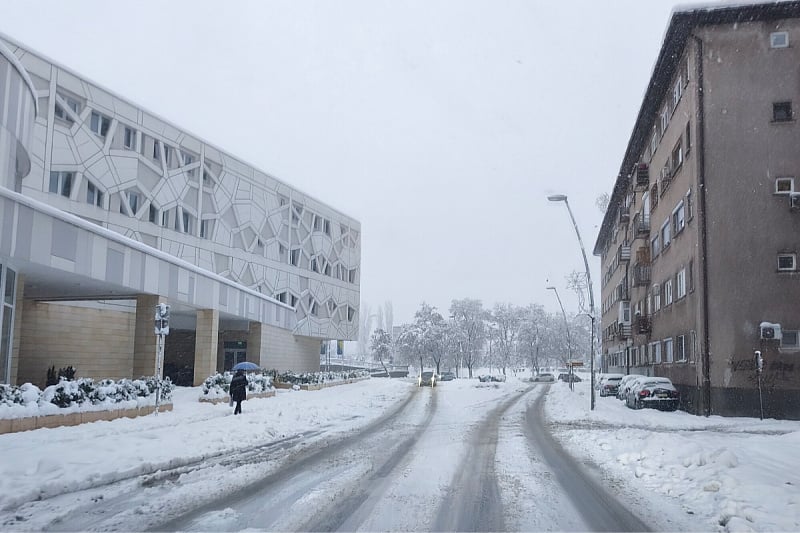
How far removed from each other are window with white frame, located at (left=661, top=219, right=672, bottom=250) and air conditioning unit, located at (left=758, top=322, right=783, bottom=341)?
8.45m

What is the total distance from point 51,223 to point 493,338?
91.0 m

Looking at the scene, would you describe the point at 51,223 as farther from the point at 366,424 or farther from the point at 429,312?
the point at 429,312

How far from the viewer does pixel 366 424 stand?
2147cm

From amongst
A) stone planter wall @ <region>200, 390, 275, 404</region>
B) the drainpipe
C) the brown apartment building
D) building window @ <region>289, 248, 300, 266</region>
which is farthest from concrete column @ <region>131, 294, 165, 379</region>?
building window @ <region>289, 248, 300, 266</region>

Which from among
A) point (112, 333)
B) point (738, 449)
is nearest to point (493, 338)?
point (112, 333)

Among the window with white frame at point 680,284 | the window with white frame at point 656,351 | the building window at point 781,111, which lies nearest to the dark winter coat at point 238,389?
the window with white frame at point 680,284

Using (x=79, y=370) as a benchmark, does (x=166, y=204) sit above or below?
above

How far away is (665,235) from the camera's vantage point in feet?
116

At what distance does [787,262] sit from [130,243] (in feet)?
78.5

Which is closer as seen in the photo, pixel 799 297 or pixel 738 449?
pixel 738 449

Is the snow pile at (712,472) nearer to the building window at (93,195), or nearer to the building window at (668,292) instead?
the building window at (668,292)

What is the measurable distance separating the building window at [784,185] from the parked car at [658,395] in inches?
354

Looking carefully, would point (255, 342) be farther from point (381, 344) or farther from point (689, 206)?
point (381, 344)

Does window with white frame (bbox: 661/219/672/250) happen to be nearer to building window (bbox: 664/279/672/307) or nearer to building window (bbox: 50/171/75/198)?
building window (bbox: 664/279/672/307)
